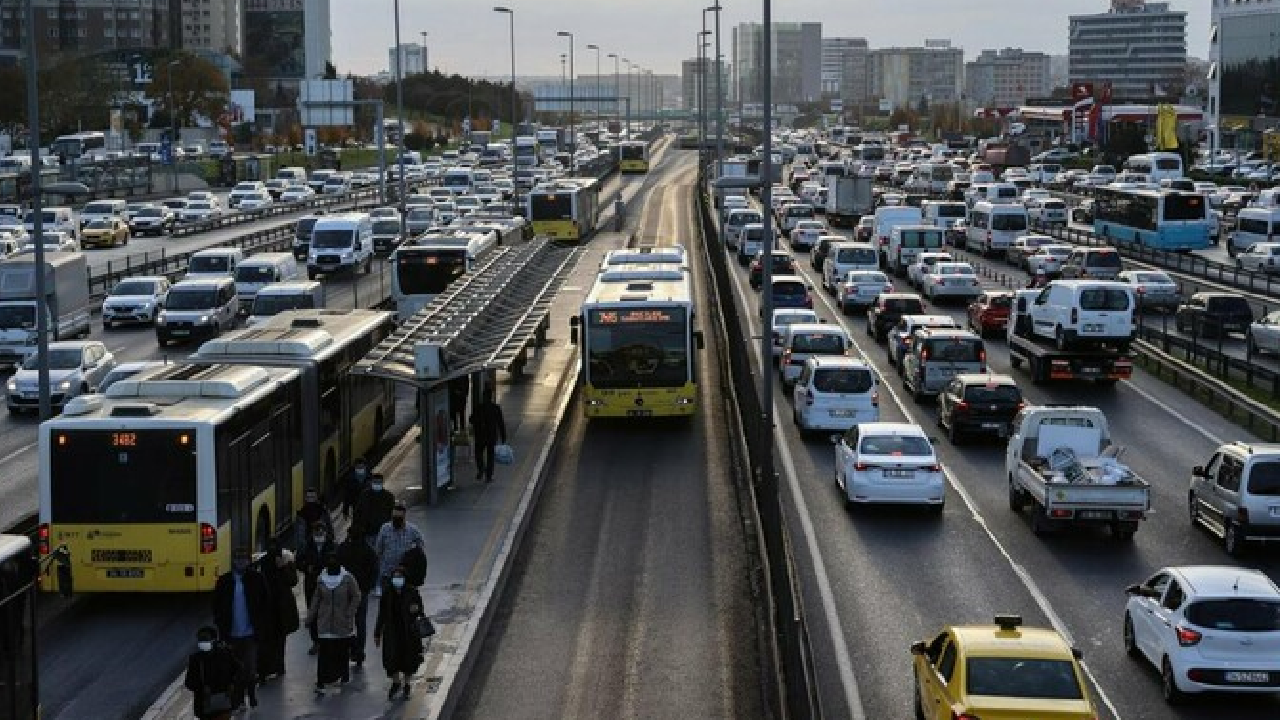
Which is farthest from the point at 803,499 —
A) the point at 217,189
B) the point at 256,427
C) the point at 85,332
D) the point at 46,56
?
the point at 46,56

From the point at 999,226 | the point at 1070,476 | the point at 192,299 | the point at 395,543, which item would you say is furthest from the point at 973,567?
the point at 999,226

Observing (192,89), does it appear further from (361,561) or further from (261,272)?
(361,561)

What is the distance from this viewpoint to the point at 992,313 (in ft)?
171

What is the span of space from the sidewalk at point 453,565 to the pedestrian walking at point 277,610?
0.19m

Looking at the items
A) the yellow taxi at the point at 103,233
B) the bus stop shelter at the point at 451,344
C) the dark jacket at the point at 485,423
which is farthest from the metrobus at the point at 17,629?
the yellow taxi at the point at 103,233

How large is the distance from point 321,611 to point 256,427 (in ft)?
21.3

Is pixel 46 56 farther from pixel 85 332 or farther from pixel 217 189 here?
pixel 85 332

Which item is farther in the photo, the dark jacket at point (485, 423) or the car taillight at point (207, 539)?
the dark jacket at point (485, 423)

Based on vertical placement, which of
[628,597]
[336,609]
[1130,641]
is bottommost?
[628,597]

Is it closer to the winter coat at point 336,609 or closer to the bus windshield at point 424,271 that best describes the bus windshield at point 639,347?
the bus windshield at point 424,271

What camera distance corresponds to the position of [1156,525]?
28.9 metres

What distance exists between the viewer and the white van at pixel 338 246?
227 feet

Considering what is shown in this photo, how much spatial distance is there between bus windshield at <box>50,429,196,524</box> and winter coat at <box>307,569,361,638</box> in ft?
13.5

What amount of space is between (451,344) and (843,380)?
8.88m
